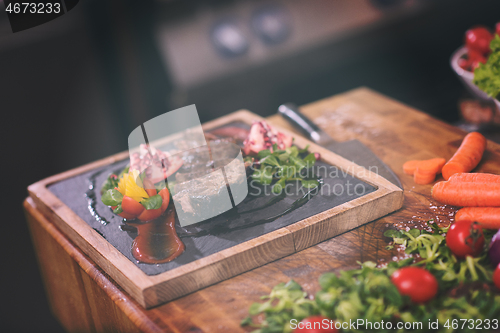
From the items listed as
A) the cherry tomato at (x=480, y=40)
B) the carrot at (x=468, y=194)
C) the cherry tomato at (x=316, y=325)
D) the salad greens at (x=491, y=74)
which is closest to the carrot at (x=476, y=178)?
the carrot at (x=468, y=194)

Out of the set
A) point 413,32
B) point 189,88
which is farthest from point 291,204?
point 413,32

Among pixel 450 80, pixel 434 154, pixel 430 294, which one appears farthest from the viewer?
pixel 450 80

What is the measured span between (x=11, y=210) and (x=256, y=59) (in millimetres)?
1757

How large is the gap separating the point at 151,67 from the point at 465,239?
7.97ft

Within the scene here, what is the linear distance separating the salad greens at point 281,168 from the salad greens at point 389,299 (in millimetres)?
431

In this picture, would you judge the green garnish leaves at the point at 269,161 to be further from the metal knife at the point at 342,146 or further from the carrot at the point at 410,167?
the carrot at the point at 410,167

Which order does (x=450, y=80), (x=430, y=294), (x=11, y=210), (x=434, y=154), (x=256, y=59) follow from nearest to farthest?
(x=430, y=294), (x=434, y=154), (x=11, y=210), (x=256, y=59), (x=450, y=80)

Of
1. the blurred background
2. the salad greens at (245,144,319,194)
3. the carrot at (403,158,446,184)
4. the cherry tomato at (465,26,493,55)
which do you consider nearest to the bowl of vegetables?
the cherry tomato at (465,26,493,55)

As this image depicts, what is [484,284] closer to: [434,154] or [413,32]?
[434,154]

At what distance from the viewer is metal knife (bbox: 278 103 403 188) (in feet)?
5.55

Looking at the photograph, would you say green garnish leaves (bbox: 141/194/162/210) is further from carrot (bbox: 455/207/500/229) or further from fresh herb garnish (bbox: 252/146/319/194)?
carrot (bbox: 455/207/500/229)

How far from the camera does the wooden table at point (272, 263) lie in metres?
1.16

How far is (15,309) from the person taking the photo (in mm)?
2496

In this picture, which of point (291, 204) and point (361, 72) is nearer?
point (291, 204)
